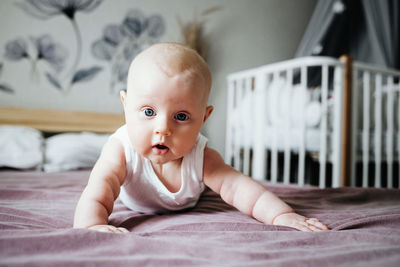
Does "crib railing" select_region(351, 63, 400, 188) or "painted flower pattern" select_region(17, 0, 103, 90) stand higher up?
"painted flower pattern" select_region(17, 0, 103, 90)

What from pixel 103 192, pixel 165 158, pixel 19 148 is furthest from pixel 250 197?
pixel 19 148

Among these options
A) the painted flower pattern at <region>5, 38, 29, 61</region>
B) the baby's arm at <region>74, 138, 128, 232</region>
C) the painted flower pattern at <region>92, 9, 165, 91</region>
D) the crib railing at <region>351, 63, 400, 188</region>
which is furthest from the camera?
the painted flower pattern at <region>92, 9, 165, 91</region>

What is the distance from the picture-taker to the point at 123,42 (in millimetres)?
2469

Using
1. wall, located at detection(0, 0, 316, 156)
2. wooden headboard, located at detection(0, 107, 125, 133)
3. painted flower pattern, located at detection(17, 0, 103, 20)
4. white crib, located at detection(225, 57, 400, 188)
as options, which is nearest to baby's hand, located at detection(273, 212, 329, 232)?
white crib, located at detection(225, 57, 400, 188)

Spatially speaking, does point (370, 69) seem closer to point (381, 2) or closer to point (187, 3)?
point (381, 2)

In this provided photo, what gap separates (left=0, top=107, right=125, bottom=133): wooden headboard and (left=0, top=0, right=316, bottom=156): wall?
171 mm

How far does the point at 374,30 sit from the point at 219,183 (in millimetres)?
2405

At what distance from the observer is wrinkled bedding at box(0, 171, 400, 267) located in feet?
1.31

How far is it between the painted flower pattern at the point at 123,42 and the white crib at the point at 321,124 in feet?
3.05

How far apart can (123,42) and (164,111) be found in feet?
6.81

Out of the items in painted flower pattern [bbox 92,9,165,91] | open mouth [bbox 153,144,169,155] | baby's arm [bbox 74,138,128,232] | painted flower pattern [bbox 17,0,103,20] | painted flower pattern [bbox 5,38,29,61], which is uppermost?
painted flower pattern [bbox 17,0,103,20]

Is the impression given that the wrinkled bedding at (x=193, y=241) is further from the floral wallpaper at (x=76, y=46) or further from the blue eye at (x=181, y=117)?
the floral wallpaper at (x=76, y=46)

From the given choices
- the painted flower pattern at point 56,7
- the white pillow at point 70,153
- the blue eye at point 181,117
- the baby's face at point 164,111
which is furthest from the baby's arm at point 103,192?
the painted flower pattern at point 56,7

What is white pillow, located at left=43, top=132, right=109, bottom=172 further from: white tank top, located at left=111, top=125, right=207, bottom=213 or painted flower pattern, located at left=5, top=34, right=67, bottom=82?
white tank top, located at left=111, top=125, right=207, bottom=213
